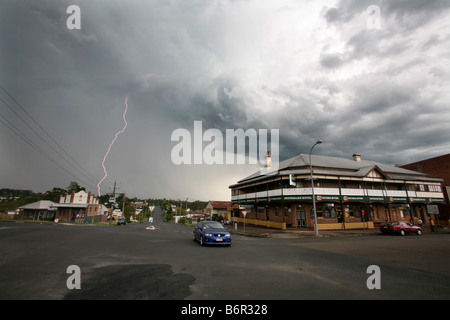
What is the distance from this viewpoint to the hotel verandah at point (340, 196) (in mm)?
27078

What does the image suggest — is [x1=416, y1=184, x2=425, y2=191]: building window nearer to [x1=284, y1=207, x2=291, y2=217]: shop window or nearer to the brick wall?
the brick wall

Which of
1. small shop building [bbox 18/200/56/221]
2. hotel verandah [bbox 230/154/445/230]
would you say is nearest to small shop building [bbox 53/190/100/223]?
small shop building [bbox 18/200/56/221]

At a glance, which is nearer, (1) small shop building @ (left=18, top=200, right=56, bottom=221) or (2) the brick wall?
(2) the brick wall

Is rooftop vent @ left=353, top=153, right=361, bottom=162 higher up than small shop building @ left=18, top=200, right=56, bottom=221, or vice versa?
rooftop vent @ left=353, top=153, right=361, bottom=162

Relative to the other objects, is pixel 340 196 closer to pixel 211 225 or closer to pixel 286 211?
pixel 286 211

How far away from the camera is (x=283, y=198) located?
27.0 meters

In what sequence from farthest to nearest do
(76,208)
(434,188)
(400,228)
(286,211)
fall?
(76,208) < (434,188) < (286,211) < (400,228)

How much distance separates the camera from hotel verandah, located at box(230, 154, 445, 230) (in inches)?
1066

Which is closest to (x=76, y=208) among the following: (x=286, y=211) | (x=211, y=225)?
(x=286, y=211)

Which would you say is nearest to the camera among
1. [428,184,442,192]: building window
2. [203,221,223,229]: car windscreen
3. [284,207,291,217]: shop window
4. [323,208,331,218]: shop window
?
[203,221,223,229]: car windscreen

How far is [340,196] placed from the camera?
90.8ft

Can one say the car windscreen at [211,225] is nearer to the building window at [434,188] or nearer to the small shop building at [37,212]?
the building window at [434,188]
